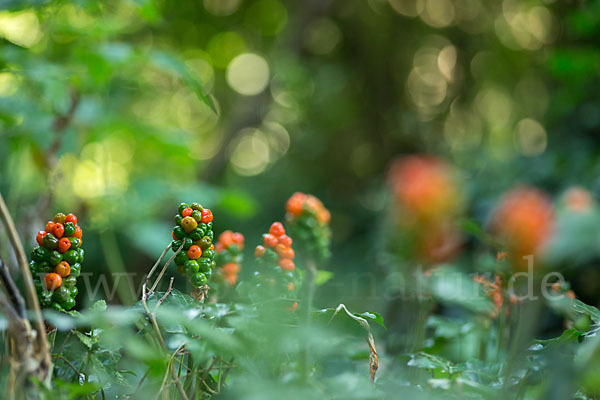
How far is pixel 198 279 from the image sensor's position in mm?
605

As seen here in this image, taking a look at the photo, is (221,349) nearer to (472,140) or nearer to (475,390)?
(475,390)

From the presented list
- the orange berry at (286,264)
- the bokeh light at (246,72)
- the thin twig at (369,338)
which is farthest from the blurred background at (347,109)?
the thin twig at (369,338)

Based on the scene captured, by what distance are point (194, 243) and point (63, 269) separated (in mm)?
149

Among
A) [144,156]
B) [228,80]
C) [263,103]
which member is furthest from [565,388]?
[144,156]

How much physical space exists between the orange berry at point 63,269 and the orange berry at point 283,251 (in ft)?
0.86

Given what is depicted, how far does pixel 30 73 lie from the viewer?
40.6 inches

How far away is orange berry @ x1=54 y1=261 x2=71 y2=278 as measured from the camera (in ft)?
1.90

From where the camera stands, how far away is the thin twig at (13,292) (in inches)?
19.2

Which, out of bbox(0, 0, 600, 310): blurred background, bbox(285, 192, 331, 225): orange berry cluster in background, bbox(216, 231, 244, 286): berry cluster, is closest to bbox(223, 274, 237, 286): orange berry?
bbox(216, 231, 244, 286): berry cluster

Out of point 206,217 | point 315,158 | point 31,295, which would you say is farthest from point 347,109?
point 31,295

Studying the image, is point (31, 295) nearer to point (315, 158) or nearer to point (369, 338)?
point (369, 338)

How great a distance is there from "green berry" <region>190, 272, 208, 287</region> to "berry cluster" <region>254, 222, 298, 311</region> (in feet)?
0.33

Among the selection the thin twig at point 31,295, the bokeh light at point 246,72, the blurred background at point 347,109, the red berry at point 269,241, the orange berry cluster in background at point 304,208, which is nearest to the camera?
the thin twig at point 31,295

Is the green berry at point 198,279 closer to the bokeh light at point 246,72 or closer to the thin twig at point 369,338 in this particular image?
the thin twig at point 369,338
